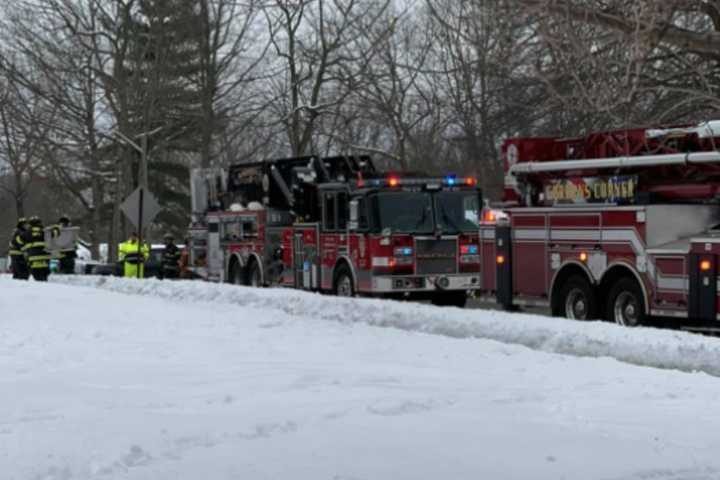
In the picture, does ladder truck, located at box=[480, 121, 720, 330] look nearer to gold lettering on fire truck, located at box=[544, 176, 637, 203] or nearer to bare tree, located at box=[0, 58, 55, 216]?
gold lettering on fire truck, located at box=[544, 176, 637, 203]

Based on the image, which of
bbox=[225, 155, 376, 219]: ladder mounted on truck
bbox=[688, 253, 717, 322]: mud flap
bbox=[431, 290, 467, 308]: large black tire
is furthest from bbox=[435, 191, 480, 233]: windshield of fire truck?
bbox=[688, 253, 717, 322]: mud flap

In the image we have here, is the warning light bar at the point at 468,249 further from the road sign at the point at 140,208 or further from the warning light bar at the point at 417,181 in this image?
the road sign at the point at 140,208

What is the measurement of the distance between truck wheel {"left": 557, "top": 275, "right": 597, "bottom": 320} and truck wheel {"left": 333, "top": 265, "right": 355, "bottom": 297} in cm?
516

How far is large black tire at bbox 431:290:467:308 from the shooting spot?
21719mm

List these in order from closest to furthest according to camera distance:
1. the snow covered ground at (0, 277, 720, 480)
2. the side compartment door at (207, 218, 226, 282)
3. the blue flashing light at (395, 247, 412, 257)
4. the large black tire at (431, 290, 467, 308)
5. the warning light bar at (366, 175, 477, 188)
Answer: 1. the snow covered ground at (0, 277, 720, 480)
2. the blue flashing light at (395, 247, 412, 257)
3. the warning light bar at (366, 175, 477, 188)
4. the large black tire at (431, 290, 467, 308)
5. the side compartment door at (207, 218, 226, 282)

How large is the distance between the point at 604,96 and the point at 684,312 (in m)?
7.89

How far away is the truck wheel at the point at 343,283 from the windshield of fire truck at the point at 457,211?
212cm

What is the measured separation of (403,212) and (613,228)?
530 cm

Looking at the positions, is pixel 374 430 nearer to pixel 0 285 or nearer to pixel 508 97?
pixel 508 97

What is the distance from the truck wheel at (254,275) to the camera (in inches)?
1029

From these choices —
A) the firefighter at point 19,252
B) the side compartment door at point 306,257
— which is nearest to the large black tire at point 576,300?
the side compartment door at point 306,257

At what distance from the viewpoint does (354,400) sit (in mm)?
9391

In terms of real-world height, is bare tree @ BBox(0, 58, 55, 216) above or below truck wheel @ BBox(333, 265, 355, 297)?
above

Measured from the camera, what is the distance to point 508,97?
22016 millimetres
